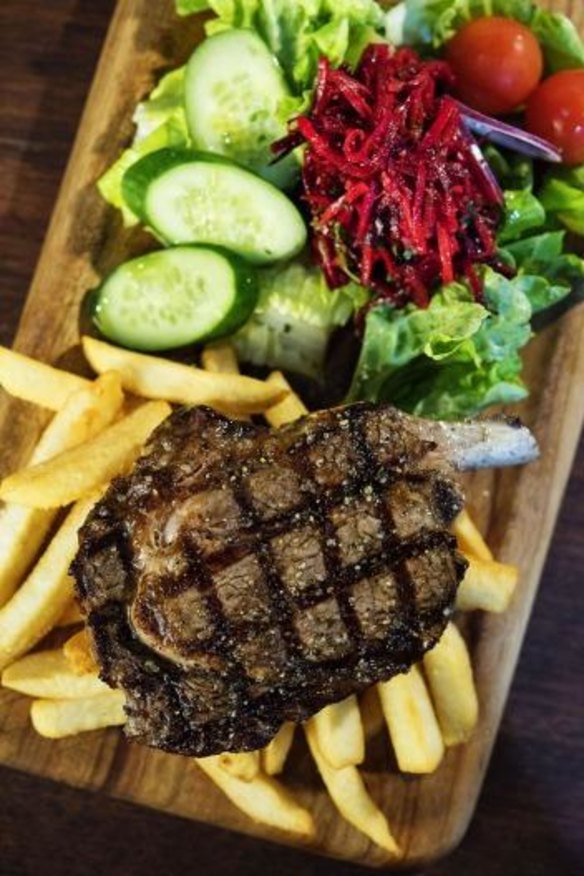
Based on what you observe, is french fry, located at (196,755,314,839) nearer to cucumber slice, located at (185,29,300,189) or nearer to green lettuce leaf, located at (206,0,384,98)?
cucumber slice, located at (185,29,300,189)

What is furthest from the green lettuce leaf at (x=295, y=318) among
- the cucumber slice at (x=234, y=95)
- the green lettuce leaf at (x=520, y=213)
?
the green lettuce leaf at (x=520, y=213)

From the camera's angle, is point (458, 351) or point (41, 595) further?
point (458, 351)

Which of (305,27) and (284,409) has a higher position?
(305,27)

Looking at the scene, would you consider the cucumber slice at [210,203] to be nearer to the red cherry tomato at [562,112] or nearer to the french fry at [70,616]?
the red cherry tomato at [562,112]

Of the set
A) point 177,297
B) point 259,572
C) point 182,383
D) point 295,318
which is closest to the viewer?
point 259,572

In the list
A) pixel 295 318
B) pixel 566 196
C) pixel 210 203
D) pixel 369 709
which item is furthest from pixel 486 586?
pixel 210 203

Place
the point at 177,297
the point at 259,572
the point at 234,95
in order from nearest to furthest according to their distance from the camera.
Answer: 1. the point at 259,572
2. the point at 177,297
3. the point at 234,95

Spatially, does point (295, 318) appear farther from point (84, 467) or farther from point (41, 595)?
point (41, 595)
